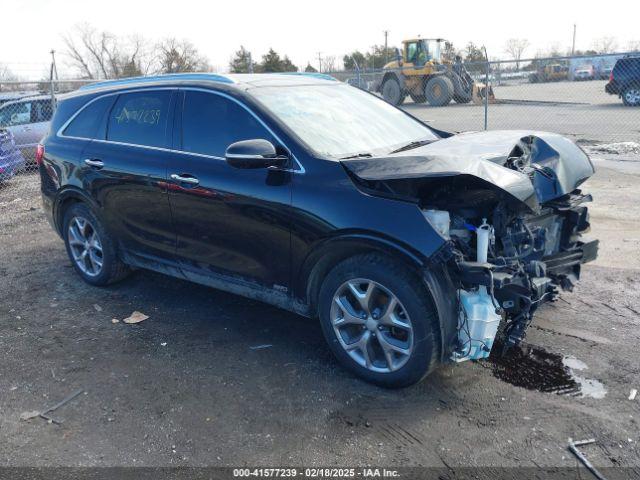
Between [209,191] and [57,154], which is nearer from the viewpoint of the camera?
[209,191]

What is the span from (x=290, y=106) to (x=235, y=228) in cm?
96

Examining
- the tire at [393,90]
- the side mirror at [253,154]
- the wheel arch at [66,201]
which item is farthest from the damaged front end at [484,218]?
the tire at [393,90]

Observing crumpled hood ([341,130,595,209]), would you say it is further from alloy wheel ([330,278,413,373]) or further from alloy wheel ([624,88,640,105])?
alloy wheel ([624,88,640,105])

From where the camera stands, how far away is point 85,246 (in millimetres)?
5418

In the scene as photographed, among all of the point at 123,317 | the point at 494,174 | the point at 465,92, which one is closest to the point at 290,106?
the point at 494,174

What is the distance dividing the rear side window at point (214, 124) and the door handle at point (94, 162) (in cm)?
102

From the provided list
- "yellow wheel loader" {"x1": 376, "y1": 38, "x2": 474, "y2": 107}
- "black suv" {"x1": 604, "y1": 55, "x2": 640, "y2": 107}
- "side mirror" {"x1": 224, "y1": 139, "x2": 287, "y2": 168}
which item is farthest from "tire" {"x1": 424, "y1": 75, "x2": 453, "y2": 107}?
"side mirror" {"x1": 224, "y1": 139, "x2": 287, "y2": 168}

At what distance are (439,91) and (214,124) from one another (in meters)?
19.5

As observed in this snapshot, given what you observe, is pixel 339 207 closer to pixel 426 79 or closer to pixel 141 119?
pixel 141 119

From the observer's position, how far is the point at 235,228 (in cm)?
406

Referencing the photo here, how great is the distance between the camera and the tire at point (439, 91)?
72.0 ft

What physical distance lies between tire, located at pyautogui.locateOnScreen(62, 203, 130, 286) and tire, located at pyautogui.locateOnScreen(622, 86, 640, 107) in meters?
20.5

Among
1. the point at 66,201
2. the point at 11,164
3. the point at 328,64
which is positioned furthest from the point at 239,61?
the point at 66,201

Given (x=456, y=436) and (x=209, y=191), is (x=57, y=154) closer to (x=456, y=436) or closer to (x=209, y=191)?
(x=209, y=191)
